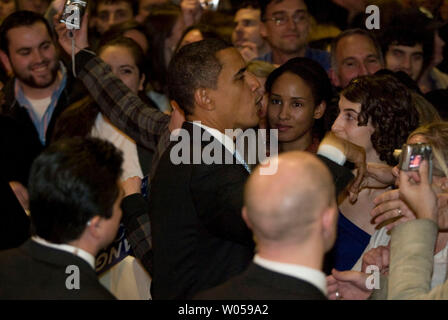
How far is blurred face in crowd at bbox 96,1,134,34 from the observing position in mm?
5797

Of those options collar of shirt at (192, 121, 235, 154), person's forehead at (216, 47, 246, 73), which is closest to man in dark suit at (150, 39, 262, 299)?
collar of shirt at (192, 121, 235, 154)

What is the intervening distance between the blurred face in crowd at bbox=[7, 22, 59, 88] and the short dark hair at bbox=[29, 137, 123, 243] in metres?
2.44

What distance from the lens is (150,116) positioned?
3.07 meters

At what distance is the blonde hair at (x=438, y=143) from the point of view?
2.28 metres

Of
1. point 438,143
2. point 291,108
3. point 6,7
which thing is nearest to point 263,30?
point 291,108

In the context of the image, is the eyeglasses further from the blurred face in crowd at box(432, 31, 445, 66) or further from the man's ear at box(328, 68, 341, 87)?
the blurred face in crowd at box(432, 31, 445, 66)

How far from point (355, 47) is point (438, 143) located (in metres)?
1.82

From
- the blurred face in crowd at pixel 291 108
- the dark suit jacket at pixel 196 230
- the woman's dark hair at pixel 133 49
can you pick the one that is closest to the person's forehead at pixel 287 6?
the woman's dark hair at pixel 133 49

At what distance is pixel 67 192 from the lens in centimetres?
173

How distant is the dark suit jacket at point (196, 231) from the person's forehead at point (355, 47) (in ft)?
6.70

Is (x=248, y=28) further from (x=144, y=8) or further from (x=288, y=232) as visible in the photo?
(x=288, y=232)

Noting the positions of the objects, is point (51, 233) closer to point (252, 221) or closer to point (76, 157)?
point (76, 157)

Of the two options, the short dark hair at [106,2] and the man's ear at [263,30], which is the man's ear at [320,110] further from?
the short dark hair at [106,2]
